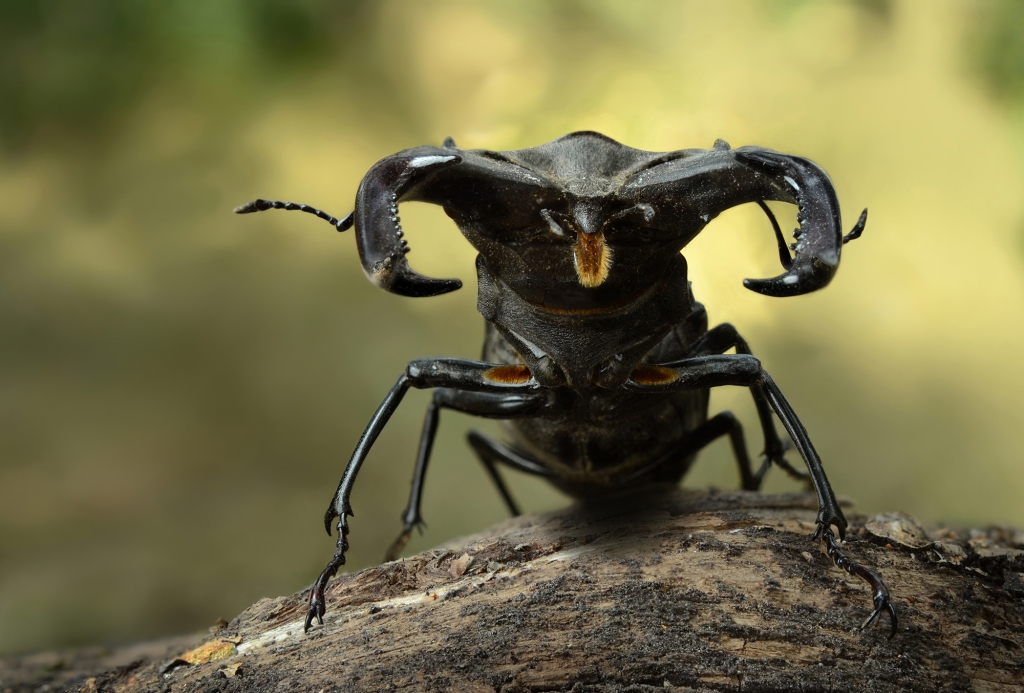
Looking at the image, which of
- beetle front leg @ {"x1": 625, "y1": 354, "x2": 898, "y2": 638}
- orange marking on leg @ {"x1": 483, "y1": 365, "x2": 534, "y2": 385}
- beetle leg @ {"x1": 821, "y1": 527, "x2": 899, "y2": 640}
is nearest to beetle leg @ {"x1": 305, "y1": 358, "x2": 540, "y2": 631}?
orange marking on leg @ {"x1": 483, "y1": 365, "x2": 534, "y2": 385}

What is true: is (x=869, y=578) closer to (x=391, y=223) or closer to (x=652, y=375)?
(x=652, y=375)

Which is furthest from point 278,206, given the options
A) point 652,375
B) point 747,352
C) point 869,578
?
point 869,578

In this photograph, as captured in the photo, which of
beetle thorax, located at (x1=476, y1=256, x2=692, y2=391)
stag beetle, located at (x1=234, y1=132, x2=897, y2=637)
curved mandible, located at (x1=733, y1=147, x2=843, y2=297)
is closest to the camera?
curved mandible, located at (x1=733, y1=147, x2=843, y2=297)

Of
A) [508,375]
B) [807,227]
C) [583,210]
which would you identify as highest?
[583,210]

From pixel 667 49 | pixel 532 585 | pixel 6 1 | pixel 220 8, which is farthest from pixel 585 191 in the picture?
pixel 6 1

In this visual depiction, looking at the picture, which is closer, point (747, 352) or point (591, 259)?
point (591, 259)

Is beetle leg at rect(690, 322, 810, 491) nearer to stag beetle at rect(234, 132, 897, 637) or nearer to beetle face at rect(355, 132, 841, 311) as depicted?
stag beetle at rect(234, 132, 897, 637)

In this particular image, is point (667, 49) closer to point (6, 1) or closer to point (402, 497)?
point (402, 497)
